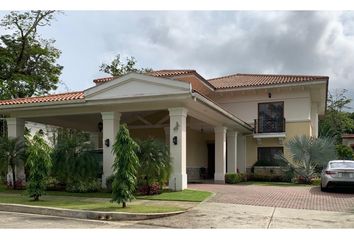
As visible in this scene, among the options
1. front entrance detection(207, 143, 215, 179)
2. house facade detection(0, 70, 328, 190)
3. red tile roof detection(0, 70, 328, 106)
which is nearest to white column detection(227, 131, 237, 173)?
house facade detection(0, 70, 328, 190)

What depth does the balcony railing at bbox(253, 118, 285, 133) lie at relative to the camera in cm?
2616

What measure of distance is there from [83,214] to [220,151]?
1105 centimetres

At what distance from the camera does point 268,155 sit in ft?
87.8

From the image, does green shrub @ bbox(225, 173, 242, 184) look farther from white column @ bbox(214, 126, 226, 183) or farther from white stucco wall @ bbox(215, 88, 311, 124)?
white stucco wall @ bbox(215, 88, 311, 124)

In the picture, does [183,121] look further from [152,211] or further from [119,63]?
[119,63]

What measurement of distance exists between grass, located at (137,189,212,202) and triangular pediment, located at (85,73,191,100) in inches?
138

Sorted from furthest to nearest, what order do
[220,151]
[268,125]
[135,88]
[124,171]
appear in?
[268,125], [220,151], [135,88], [124,171]

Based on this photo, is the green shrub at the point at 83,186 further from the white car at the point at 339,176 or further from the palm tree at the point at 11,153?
the white car at the point at 339,176

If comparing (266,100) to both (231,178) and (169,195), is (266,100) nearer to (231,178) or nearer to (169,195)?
(231,178)

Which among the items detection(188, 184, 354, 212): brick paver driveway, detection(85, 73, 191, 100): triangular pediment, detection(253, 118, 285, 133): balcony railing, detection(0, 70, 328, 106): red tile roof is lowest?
detection(188, 184, 354, 212): brick paver driveway

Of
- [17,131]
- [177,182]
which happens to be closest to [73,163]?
[177,182]

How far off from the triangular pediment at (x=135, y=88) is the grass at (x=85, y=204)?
4.03m

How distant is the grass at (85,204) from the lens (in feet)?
36.7

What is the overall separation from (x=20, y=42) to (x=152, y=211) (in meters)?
28.1
